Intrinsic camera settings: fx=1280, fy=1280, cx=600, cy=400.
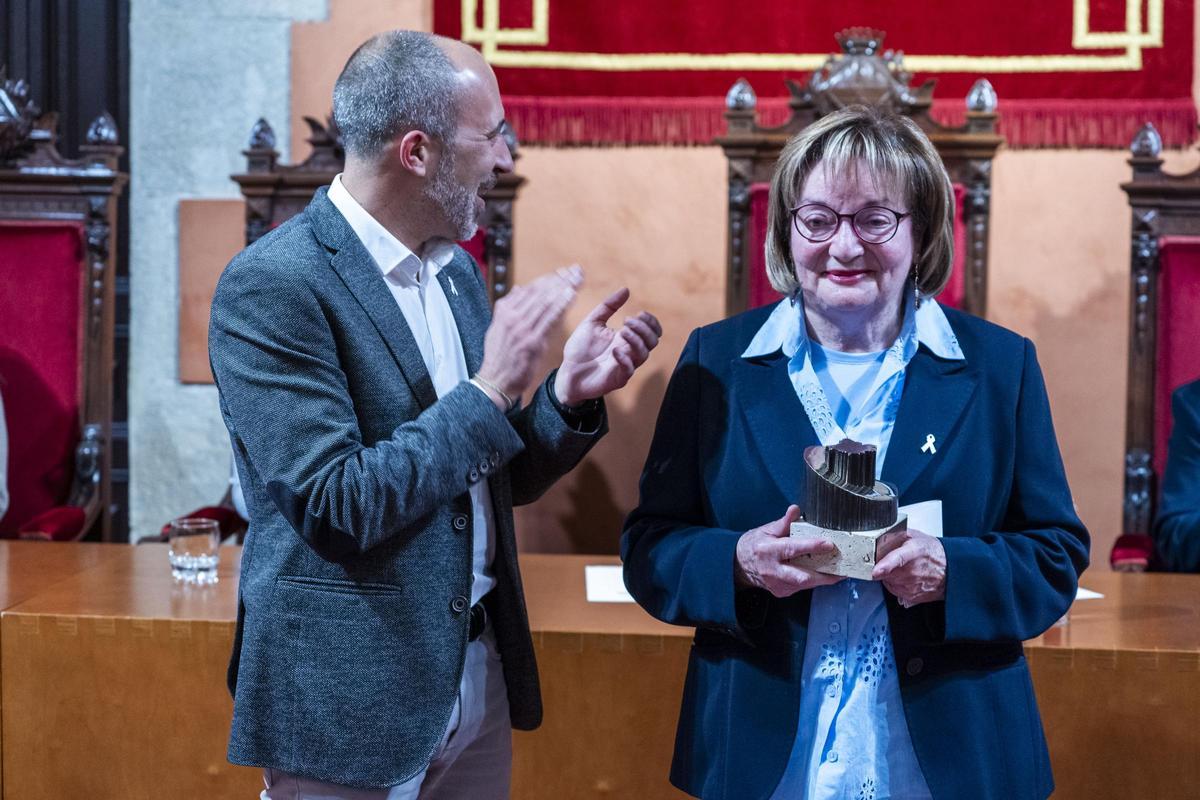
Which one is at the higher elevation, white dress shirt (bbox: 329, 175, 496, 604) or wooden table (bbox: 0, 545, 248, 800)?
white dress shirt (bbox: 329, 175, 496, 604)

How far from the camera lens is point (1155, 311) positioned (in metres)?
3.17

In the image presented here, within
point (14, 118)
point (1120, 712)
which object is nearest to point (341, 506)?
point (1120, 712)

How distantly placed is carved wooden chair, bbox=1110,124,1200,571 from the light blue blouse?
6.63ft

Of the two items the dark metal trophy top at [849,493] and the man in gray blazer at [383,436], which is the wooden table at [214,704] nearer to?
the man in gray blazer at [383,436]

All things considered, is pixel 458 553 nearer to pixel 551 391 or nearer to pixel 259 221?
pixel 551 391

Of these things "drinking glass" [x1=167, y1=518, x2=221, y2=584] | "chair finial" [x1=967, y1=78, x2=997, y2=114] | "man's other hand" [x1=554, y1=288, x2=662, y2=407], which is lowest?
"drinking glass" [x1=167, y1=518, x2=221, y2=584]

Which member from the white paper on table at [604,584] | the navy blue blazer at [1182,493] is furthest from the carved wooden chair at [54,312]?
the navy blue blazer at [1182,493]

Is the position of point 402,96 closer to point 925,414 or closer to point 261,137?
point 925,414

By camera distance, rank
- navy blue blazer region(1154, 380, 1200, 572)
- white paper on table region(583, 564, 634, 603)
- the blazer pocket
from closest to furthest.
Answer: the blazer pocket → white paper on table region(583, 564, 634, 603) → navy blue blazer region(1154, 380, 1200, 572)

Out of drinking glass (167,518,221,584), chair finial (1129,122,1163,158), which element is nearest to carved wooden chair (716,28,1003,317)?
chair finial (1129,122,1163,158)

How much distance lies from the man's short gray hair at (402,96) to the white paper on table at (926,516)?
624mm

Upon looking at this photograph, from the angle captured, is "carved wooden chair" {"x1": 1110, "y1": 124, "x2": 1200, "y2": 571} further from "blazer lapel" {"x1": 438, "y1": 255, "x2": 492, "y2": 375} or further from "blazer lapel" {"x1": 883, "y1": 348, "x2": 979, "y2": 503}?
"blazer lapel" {"x1": 438, "y1": 255, "x2": 492, "y2": 375}

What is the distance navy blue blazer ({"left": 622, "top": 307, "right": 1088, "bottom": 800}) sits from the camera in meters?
1.29

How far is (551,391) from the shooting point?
141 centimetres
